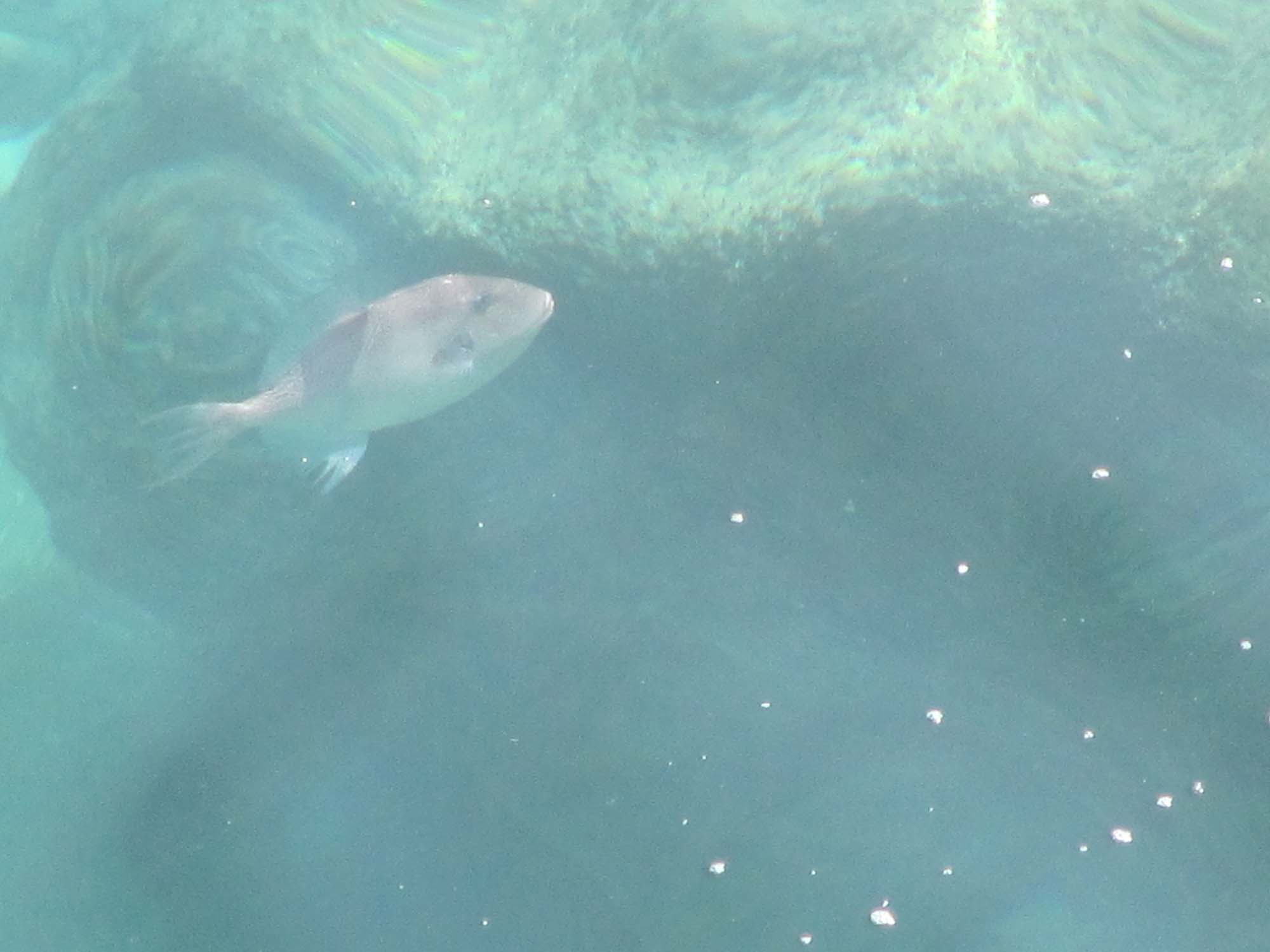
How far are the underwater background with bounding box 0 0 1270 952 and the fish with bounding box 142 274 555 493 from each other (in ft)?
1.25

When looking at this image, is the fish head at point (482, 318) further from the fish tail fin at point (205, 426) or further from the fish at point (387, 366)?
the fish tail fin at point (205, 426)

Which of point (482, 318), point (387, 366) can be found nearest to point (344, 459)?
point (387, 366)

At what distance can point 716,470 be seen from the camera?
483cm

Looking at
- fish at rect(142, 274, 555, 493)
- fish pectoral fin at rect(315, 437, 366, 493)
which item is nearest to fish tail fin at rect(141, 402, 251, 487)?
fish at rect(142, 274, 555, 493)

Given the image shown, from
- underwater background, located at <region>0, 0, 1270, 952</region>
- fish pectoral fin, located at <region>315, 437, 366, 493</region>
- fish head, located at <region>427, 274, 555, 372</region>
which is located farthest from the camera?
fish pectoral fin, located at <region>315, 437, 366, 493</region>

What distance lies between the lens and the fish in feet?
12.8

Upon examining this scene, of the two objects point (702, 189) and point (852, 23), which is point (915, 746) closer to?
point (702, 189)

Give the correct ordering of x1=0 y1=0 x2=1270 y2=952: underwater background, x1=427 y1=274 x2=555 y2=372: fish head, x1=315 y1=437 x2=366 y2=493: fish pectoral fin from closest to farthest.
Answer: x1=427 y1=274 x2=555 y2=372: fish head → x1=0 y1=0 x2=1270 y2=952: underwater background → x1=315 y1=437 x2=366 y2=493: fish pectoral fin

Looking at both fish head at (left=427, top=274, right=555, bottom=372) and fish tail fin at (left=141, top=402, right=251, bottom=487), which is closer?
fish head at (left=427, top=274, right=555, bottom=372)

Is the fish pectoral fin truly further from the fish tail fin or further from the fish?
the fish tail fin

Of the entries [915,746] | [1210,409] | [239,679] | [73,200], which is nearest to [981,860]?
[915,746]

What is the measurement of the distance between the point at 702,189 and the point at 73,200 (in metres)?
5.08

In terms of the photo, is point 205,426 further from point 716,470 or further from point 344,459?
point 716,470

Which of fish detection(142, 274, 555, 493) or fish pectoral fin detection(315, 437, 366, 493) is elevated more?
fish detection(142, 274, 555, 493)
